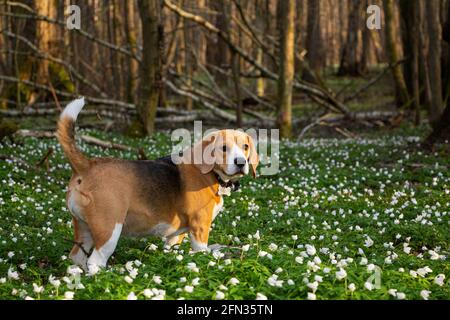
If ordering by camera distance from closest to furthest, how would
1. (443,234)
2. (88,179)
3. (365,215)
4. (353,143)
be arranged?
1. (88,179)
2. (443,234)
3. (365,215)
4. (353,143)

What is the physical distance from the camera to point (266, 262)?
6914mm

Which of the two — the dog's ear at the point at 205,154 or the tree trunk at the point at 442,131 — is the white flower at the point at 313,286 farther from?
the tree trunk at the point at 442,131

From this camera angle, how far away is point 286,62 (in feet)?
69.7

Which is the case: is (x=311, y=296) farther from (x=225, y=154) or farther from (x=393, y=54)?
(x=393, y=54)

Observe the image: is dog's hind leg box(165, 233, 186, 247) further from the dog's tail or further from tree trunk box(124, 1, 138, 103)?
tree trunk box(124, 1, 138, 103)

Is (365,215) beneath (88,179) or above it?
beneath

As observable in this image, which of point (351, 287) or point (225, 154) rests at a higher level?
point (225, 154)

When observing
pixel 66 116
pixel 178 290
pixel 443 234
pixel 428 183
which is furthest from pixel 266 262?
pixel 428 183

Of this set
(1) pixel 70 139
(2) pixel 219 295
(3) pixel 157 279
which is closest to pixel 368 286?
(2) pixel 219 295

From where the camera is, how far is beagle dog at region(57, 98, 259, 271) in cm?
738

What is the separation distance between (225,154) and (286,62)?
13.8 m

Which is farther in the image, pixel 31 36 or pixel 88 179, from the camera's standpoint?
pixel 31 36
